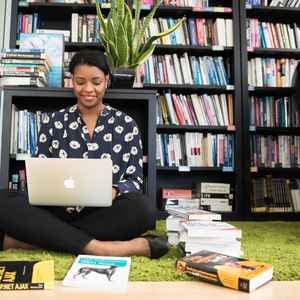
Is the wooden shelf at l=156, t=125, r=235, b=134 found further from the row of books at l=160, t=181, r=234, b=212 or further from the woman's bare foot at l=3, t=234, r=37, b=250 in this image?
the woman's bare foot at l=3, t=234, r=37, b=250

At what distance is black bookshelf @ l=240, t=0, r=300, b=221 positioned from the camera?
99.0 inches

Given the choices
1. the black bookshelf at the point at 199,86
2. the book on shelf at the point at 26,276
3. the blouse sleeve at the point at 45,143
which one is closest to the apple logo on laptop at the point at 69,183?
the book on shelf at the point at 26,276

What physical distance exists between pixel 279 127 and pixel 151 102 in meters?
1.12

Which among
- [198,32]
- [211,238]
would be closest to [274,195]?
[198,32]

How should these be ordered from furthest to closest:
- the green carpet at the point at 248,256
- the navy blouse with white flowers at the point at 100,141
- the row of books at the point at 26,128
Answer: the row of books at the point at 26,128
the navy blouse with white flowers at the point at 100,141
the green carpet at the point at 248,256

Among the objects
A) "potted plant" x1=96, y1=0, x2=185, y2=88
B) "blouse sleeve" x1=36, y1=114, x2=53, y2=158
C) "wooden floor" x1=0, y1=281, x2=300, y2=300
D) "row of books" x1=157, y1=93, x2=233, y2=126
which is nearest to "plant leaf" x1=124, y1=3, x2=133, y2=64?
"potted plant" x1=96, y1=0, x2=185, y2=88

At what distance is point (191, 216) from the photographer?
1.33 meters

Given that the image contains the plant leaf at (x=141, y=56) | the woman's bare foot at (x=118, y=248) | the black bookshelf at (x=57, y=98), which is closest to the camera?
the woman's bare foot at (x=118, y=248)

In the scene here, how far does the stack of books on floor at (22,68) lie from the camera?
74.4 inches

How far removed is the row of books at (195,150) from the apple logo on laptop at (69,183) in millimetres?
1362

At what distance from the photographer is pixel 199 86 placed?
2582mm

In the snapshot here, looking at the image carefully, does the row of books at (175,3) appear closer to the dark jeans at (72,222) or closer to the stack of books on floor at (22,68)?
the stack of books on floor at (22,68)

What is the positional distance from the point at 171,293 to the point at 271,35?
2.24m

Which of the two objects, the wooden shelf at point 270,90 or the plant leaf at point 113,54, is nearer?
the plant leaf at point 113,54
